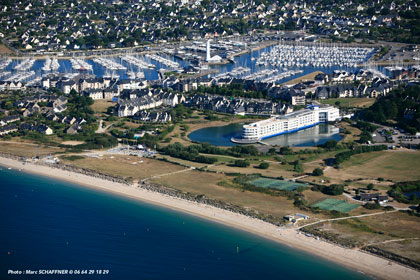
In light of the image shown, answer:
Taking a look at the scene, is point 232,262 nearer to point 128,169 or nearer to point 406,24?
point 128,169

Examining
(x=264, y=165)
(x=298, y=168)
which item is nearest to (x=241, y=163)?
(x=264, y=165)

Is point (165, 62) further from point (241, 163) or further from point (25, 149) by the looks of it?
point (241, 163)

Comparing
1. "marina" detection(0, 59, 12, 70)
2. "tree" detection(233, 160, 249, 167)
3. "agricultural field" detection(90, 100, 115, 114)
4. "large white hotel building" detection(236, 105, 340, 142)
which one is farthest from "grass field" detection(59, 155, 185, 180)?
"marina" detection(0, 59, 12, 70)

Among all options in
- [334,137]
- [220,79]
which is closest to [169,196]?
[334,137]

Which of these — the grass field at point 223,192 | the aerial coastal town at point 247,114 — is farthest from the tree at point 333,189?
the grass field at point 223,192

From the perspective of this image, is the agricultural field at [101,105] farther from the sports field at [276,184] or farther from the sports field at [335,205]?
the sports field at [335,205]

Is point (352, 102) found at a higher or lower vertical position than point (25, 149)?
higher

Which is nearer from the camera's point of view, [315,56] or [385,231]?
[385,231]
